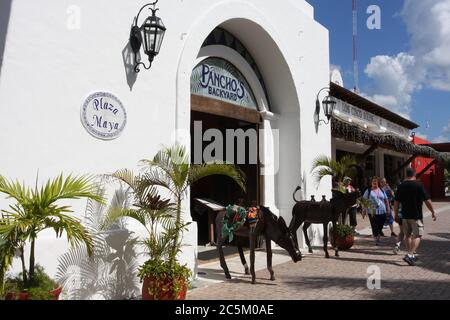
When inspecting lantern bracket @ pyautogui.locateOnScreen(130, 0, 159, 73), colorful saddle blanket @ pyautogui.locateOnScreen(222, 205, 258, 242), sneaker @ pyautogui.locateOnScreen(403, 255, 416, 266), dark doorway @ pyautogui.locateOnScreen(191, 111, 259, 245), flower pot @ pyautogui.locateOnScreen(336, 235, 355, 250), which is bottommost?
sneaker @ pyautogui.locateOnScreen(403, 255, 416, 266)

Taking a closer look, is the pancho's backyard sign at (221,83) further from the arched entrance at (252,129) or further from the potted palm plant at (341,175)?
the potted palm plant at (341,175)

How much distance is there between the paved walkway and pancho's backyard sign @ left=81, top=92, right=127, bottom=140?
8.15 feet

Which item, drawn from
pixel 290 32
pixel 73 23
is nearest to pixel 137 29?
pixel 73 23

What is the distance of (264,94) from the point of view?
10164 millimetres

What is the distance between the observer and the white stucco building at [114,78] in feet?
15.1

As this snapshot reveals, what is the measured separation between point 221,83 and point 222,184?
3022mm

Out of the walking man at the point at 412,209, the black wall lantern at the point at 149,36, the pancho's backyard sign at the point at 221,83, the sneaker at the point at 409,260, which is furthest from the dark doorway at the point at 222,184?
the black wall lantern at the point at 149,36

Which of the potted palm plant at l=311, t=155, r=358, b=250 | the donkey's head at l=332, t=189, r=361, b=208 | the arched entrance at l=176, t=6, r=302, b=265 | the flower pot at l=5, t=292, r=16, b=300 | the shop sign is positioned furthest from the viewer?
the shop sign

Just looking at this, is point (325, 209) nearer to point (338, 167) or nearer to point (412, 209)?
point (338, 167)

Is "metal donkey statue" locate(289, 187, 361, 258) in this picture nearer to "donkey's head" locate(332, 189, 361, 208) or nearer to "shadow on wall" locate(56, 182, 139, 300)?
"donkey's head" locate(332, 189, 361, 208)

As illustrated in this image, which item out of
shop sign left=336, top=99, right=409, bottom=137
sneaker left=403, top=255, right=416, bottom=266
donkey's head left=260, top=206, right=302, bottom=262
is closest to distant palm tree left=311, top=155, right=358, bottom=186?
sneaker left=403, top=255, right=416, bottom=266

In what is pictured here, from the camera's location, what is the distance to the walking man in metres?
7.47

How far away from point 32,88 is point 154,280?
105 inches
